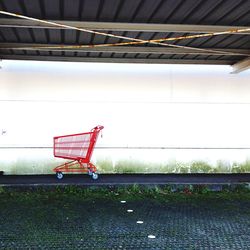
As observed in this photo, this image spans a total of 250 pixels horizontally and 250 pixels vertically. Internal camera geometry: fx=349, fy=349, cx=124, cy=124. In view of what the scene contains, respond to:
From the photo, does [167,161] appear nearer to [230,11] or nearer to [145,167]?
[145,167]

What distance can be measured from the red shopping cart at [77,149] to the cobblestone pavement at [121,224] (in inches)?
51.6

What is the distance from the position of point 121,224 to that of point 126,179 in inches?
114

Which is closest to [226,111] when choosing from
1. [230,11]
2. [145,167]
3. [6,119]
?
[145,167]

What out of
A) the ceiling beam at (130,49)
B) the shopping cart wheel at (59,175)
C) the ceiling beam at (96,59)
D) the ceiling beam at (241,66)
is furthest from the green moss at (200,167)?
the shopping cart wheel at (59,175)

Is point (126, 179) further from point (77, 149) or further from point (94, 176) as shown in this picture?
point (77, 149)

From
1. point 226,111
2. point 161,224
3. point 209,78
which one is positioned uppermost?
point 209,78

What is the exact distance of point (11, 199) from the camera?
6.36 m

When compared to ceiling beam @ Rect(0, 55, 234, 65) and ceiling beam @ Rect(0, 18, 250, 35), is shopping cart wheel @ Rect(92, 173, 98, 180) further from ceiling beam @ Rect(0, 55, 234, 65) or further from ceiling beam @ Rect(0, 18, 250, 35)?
ceiling beam @ Rect(0, 18, 250, 35)

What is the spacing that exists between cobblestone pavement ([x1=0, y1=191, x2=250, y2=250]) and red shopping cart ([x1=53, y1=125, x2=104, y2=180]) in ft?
4.30

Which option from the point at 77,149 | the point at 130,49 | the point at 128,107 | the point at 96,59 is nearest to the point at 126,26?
the point at 130,49

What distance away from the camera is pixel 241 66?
8.23 metres

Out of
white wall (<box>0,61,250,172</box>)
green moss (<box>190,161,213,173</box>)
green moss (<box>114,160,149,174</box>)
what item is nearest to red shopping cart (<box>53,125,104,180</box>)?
Answer: white wall (<box>0,61,250,172</box>)

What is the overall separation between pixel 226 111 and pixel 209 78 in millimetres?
920

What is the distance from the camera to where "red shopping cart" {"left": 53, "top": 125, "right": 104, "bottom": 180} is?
7.58 meters
